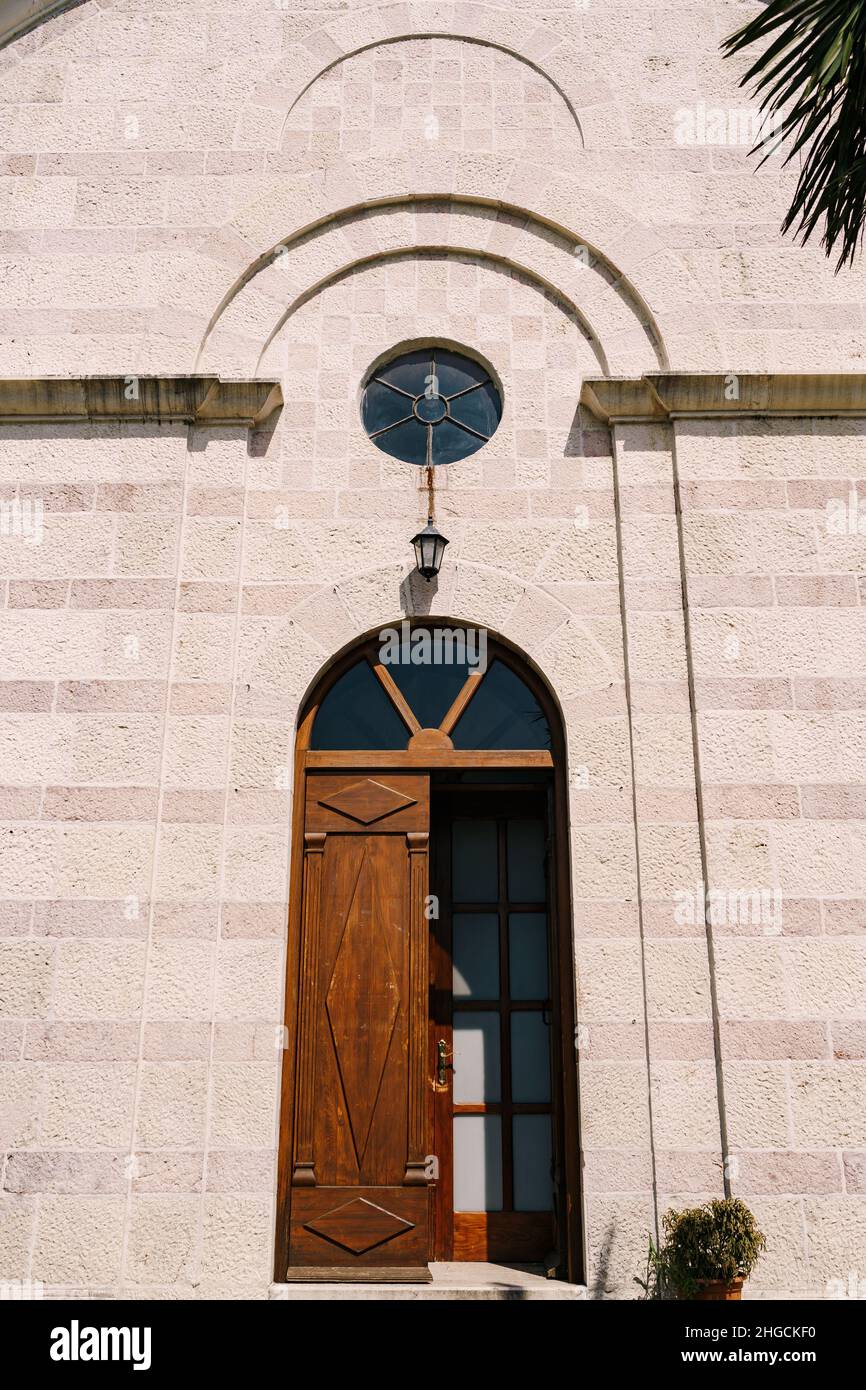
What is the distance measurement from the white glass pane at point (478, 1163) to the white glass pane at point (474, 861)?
50.5 inches

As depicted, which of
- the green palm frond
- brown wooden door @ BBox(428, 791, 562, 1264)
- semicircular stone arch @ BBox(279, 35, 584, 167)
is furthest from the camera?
semicircular stone arch @ BBox(279, 35, 584, 167)

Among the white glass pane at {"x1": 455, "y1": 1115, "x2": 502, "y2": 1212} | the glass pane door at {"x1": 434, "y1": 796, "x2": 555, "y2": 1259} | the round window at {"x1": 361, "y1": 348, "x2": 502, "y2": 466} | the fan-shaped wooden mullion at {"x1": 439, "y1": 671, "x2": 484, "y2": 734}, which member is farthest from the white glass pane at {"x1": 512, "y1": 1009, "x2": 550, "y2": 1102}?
the round window at {"x1": 361, "y1": 348, "x2": 502, "y2": 466}

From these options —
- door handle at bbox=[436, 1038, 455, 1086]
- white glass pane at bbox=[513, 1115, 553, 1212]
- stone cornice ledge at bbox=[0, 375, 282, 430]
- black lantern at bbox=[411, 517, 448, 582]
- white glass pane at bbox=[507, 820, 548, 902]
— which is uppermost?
stone cornice ledge at bbox=[0, 375, 282, 430]

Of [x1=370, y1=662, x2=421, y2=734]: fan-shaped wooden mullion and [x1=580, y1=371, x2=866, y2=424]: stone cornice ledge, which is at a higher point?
[x1=580, y1=371, x2=866, y2=424]: stone cornice ledge

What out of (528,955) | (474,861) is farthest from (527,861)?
(528,955)

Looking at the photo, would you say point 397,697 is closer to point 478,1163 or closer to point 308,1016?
point 308,1016

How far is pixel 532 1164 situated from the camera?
670 centimetres

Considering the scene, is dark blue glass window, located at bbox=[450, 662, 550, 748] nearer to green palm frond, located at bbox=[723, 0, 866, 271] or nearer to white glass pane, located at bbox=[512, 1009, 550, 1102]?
white glass pane, located at bbox=[512, 1009, 550, 1102]

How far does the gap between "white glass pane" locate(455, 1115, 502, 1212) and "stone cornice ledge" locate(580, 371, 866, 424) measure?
4312 millimetres

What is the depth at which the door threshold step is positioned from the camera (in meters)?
5.84

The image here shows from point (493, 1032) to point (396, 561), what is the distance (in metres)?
2.87

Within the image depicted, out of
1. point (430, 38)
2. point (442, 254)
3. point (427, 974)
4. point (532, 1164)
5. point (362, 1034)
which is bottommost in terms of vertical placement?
point (532, 1164)

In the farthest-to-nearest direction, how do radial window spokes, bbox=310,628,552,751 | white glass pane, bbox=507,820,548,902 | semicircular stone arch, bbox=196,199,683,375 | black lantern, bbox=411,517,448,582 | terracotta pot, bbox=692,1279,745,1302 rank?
semicircular stone arch, bbox=196,199,683,375 < white glass pane, bbox=507,820,548,902 < radial window spokes, bbox=310,628,552,751 < black lantern, bbox=411,517,448,582 < terracotta pot, bbox=692,1279,745,1302

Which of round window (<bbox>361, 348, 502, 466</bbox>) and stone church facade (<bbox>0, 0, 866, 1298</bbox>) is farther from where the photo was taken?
round window (<bbox>361, 348, 502, 466</bbox>)
